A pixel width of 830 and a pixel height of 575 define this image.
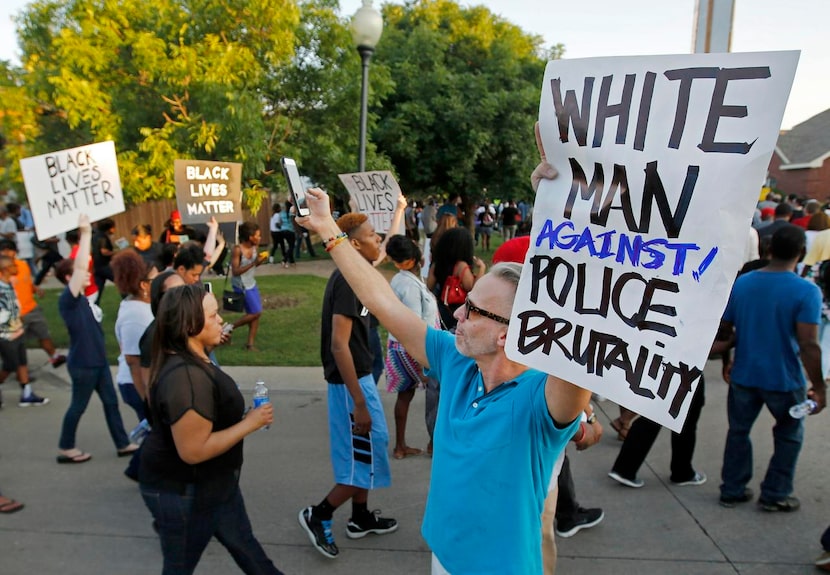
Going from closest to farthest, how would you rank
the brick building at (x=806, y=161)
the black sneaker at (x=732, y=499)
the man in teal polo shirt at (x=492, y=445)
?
the man in teal polo shirt at (x=492, y=445) < the black sneaker at (x=732, y=499) < the brick building at (x=806, y=161)

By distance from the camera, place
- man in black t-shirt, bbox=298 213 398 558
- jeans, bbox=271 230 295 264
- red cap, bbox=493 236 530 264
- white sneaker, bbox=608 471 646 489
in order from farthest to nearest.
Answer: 1. jeans, bbox=271 230 295 264
2. white sneaker, bbox=608 471 646 489
3. man in black t-shirt, bbox=298 213 398 558
4. red cap, bbox=493 236 530 264

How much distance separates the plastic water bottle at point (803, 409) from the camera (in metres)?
3.96

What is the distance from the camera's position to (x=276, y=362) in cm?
790

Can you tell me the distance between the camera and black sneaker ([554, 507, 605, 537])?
3.95 meters

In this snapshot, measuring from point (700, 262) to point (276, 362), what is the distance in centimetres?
699

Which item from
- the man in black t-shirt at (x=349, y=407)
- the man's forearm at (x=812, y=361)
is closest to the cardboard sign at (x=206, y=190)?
the man in black t-shirt at (x=349, y=407)

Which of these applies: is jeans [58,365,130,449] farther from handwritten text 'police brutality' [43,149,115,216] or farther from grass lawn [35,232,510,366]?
grass lawn [35,232,510,366]

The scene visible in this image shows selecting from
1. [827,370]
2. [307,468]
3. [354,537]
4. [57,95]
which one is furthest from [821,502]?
[57,95]

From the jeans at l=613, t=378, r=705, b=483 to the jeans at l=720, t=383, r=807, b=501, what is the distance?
0.26 m

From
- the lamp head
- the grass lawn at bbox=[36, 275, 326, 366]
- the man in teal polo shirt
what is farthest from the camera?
the grass lawn at bbox=[36, 275, 326, 366]

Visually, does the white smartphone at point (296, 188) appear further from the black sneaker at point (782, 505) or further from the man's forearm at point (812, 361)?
the black sneaker at point (782, 505)

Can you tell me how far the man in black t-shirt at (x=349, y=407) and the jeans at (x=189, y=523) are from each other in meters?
0.92

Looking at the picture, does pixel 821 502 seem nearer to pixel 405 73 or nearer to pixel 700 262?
pixel 700 262

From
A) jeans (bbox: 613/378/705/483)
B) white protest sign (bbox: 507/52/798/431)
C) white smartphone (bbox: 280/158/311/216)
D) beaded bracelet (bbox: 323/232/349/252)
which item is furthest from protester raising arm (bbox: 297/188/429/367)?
jeans (bbox: 613/378/705/483)
